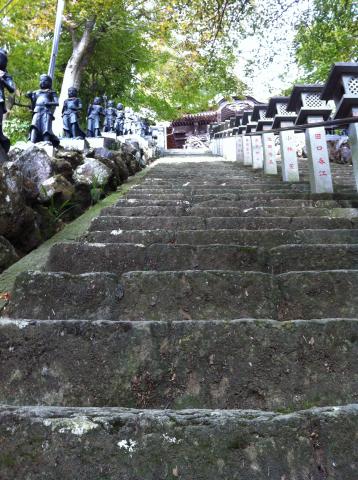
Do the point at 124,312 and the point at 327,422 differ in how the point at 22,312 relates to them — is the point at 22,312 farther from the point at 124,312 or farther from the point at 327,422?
the point at 327,422

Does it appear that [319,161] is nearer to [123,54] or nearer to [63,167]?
[63,167]

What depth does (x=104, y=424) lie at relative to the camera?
1.09 meters

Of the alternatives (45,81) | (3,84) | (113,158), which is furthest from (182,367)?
(45,81)

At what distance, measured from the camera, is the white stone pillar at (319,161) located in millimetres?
4586

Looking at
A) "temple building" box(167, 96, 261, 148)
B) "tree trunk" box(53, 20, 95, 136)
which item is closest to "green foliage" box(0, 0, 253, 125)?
"tree trunk" box(53, 20, 95, 136)

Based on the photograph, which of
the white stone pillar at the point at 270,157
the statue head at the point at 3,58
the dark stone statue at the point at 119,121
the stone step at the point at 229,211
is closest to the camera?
the stone step at the point at 229,211

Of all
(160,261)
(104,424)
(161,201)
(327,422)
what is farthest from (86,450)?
(161,201)

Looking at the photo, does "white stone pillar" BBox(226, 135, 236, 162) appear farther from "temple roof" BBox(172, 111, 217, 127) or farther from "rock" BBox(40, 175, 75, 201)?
"temple roof" BBox(172, 111, 217, 127)

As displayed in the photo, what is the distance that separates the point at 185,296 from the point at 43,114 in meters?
4.55

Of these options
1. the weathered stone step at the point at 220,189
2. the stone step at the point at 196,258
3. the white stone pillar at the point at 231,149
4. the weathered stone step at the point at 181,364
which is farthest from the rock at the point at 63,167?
the white stone pillar at the point at 231,149

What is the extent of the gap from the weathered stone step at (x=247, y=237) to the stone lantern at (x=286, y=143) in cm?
315

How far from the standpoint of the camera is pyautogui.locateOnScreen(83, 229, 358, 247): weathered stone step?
2777mm

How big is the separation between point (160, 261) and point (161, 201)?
1942mm

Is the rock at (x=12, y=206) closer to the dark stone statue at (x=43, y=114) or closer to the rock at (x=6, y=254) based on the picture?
the rock at (x=6, y=254)
